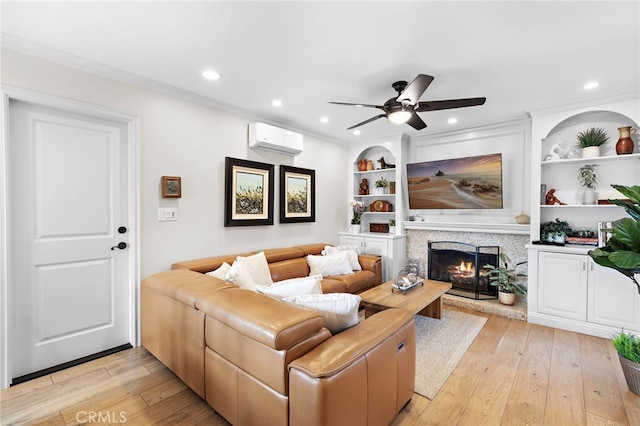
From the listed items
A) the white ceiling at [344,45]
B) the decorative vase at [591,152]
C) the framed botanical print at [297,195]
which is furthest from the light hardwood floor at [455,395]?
the white ceiling at [344,45]

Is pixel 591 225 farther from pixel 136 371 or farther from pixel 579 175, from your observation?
pixel 136 371

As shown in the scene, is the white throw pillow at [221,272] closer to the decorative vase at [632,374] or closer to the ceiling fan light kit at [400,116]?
the ceiling fan light kit at [400,116]

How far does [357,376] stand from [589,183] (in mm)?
3584

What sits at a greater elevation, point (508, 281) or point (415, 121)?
point (415, 121)

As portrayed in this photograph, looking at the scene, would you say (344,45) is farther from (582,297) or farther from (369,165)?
(582,297)

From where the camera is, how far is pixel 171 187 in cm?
284

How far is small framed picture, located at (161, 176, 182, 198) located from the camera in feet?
9.19

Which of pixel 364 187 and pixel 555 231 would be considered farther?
pixel 364 187

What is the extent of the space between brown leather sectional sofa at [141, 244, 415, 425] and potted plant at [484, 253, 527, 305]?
8.18 feet

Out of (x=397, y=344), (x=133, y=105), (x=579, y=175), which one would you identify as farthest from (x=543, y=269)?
(x=133, y=105)

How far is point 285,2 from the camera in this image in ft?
5.39

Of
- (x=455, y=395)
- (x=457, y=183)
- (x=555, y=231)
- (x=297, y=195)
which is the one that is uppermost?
(x=457, y=183)

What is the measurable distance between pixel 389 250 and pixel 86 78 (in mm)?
3977

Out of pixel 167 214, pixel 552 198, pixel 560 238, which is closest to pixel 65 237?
pixel 167 214
